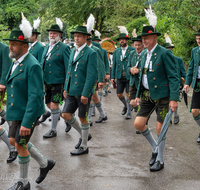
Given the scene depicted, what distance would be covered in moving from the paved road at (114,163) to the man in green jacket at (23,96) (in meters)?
0.67

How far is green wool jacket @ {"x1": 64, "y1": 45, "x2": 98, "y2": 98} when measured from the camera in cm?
522

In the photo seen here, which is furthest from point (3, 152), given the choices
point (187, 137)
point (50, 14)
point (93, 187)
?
point (50, 14)

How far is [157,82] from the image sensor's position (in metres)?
4.80

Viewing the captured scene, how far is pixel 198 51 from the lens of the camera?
6.10 meters

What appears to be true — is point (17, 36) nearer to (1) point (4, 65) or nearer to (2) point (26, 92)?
(2) point (26, 92)

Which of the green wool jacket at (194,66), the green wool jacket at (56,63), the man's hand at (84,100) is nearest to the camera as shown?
the man's hand at (84,100)

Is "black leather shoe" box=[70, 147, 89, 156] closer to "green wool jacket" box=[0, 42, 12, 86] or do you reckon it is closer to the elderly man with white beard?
the elderly man with white beard

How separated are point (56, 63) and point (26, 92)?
2.70 metres

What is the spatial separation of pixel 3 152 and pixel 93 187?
2.18 m

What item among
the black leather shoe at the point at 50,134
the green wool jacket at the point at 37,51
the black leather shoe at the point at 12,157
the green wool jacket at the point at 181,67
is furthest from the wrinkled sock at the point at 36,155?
the green wool jacket at the point at 181,67

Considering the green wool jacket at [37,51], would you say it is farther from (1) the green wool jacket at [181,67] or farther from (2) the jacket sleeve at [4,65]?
(1) the green wool jacket at [181,67]

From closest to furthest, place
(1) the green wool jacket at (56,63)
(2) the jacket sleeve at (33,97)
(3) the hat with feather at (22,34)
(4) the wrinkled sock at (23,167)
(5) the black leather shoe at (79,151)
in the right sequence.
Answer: (2) the jacket sleeve at (33,97), (3) the hat with feather at (22,34), (4) the wrinkled sock at (23,167), (5) the black leather shoe at (79,151), (1) the green wool jacket at (56,63)

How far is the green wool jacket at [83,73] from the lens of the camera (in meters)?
5.22

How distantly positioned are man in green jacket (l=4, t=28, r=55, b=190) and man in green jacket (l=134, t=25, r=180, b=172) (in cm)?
179
